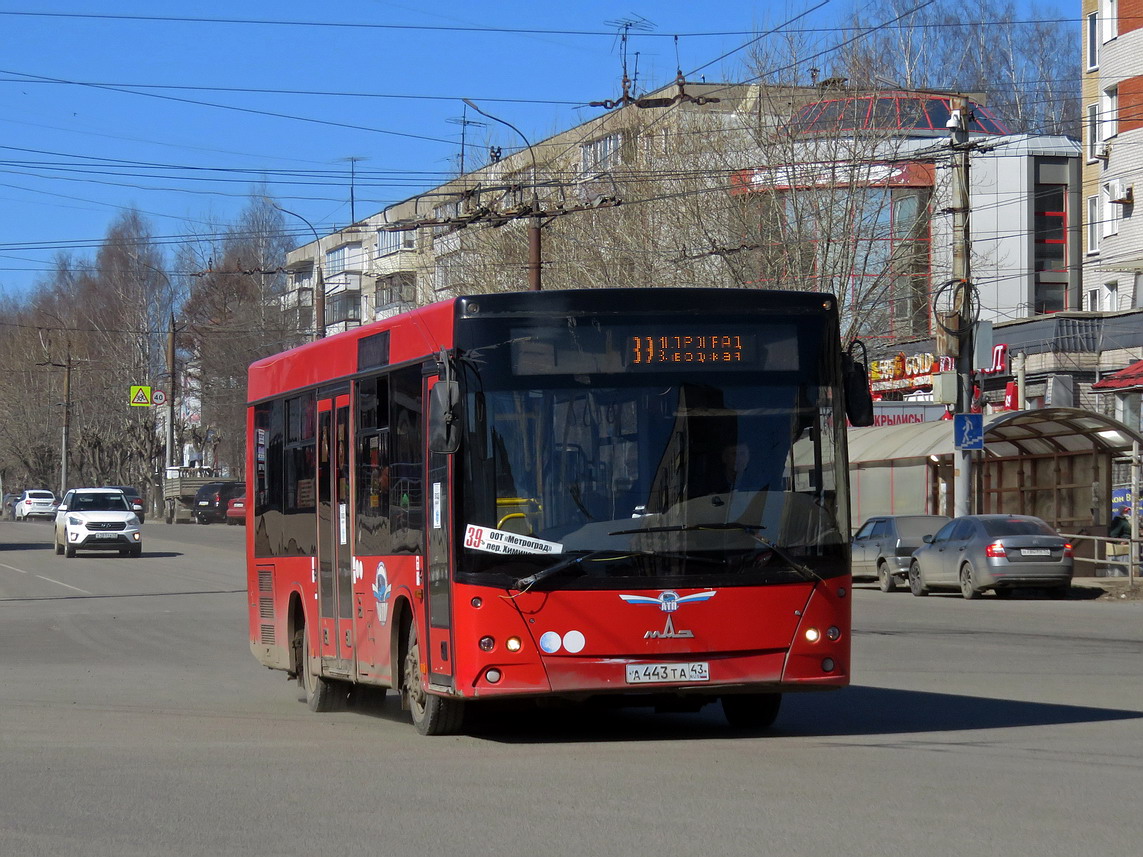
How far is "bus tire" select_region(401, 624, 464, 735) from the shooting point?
36.4 feet

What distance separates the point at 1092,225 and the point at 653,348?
44.6 m

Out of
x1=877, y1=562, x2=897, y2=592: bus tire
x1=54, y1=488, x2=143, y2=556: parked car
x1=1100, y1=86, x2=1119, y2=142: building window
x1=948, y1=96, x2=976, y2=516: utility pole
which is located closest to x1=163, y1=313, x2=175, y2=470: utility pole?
x1=54, y1=488, x2=143, y2=556: parked car

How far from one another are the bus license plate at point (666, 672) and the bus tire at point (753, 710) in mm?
1011

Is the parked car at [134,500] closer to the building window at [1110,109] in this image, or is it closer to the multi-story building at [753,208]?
the multi-story building at [753,208]

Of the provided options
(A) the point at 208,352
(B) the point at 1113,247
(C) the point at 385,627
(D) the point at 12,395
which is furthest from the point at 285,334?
(C) the point at 385,627

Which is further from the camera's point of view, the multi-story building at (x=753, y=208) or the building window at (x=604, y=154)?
the building window at (x=604, y=154)

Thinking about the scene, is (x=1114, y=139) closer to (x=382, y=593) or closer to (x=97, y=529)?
(x=97, y=529)

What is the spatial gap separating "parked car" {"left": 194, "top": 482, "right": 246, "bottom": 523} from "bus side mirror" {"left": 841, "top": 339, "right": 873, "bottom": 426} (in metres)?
66.9

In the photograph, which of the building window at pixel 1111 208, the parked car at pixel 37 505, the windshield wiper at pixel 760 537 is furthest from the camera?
the parked car at pixel 37 505

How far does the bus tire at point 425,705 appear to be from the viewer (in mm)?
11086

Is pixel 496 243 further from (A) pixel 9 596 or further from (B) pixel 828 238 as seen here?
(A) pixel 9 596

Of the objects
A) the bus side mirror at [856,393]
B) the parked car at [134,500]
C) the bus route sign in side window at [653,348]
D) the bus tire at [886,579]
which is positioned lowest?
the bus tire at [886,579]

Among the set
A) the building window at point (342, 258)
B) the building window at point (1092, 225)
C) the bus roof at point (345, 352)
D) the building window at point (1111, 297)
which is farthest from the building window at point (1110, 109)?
the building window at point (342, 258)

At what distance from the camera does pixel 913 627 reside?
878 inches
